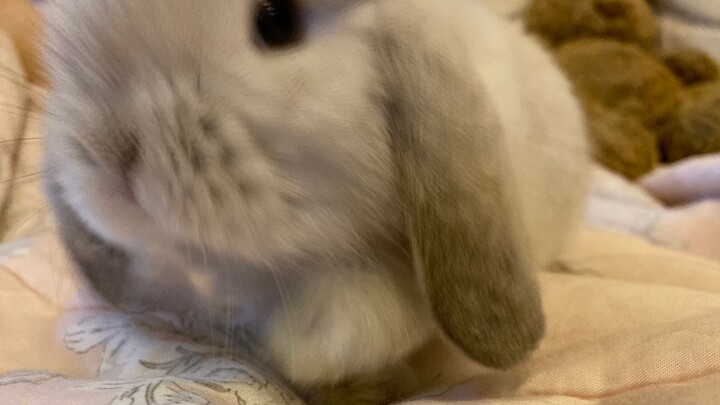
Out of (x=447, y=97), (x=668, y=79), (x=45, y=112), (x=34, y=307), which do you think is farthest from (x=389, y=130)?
(x=668, y=79)

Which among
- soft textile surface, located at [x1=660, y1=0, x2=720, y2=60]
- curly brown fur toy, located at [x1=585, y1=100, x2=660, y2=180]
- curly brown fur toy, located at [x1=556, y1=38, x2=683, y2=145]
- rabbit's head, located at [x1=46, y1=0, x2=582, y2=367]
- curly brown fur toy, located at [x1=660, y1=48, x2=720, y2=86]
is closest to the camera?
rabbit's head, located at [x1=46, y1=0, x2=582, y2=367]

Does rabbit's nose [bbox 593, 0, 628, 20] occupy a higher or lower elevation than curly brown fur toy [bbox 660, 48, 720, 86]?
higher

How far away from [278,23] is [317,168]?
14 cm

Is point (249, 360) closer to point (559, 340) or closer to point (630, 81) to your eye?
point (559, 340)

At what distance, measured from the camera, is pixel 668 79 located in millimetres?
2180

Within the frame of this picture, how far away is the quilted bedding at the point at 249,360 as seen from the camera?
0.74m

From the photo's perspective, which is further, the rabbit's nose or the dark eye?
the rabbit's nose

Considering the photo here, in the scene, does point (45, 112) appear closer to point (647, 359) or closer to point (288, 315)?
point (288, 315)

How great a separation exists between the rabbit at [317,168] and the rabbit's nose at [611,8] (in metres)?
1.60

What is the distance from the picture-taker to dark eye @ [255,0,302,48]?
0.63 m

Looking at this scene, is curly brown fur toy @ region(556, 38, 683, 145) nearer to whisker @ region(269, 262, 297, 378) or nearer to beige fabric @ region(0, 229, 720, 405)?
beige fabric @ region(0, 229, 720, 405)

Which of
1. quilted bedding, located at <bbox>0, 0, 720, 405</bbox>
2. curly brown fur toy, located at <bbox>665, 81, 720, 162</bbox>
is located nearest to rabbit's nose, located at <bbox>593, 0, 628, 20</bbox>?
curly brown fur toy, located at <bbox>665, 81, 720, 162</bbox>

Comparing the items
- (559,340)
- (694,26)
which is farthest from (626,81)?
(559,340)

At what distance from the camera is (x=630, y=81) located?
2133mm
